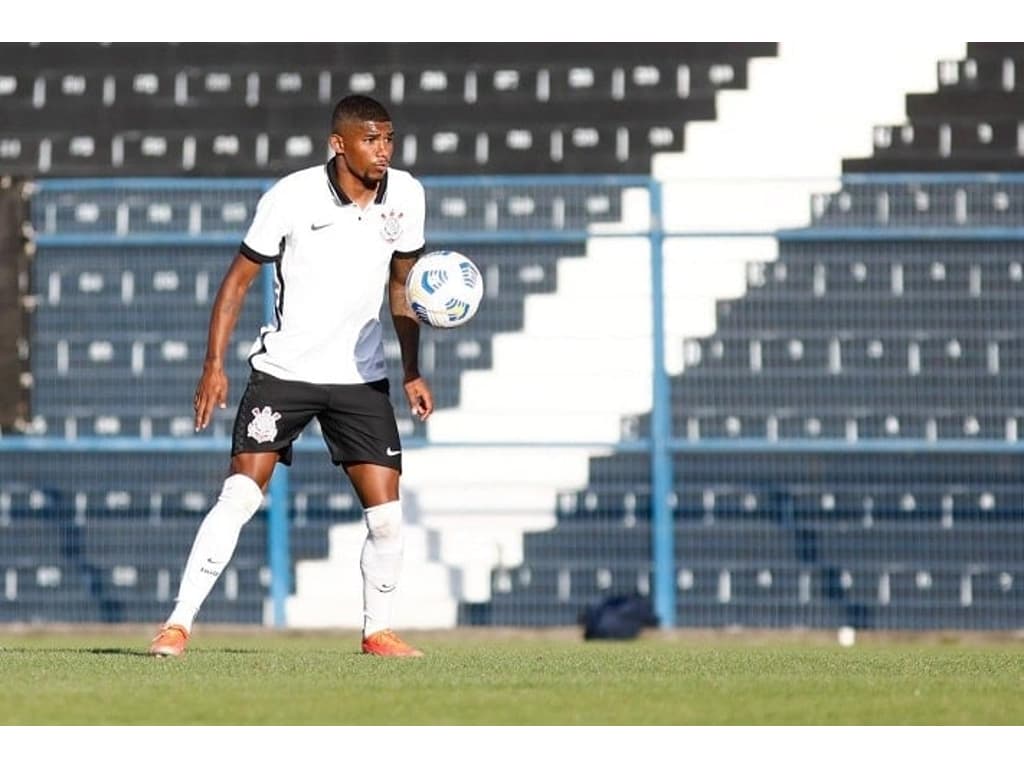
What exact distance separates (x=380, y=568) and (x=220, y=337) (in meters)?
1.15

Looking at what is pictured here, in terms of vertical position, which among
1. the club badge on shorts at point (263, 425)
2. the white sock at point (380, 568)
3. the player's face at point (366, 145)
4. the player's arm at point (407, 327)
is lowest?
the white sock at point (380, 568)

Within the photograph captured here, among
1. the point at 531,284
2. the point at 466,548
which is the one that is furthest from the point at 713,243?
the point at 466,548

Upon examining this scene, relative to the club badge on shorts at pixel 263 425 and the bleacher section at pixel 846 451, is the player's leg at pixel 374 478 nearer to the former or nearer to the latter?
the club badge on shorts at pixel 263 425

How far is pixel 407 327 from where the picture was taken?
33.6 feet

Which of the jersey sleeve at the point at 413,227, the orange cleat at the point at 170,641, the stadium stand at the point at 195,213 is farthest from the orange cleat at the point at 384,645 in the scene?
the stadium stand at the point at 195,213

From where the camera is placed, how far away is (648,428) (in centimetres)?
1582

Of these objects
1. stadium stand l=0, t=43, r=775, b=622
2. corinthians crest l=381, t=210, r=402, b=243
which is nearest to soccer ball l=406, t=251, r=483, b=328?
corinthians crest l=381, t=210, r=402, b=243

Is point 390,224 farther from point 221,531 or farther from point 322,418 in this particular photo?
point 221,531

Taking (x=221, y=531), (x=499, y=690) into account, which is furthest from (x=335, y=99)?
(x=499, y=690)

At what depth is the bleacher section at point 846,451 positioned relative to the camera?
15.5m

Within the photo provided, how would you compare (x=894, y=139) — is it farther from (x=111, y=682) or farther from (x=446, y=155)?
(x=111, y=682)

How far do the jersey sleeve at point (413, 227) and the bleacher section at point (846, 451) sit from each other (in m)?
5.76

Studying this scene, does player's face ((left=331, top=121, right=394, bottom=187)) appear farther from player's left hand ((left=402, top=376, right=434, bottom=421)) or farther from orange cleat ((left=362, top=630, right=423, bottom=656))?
orange cleat ((left=362, top=630, right=423, bottom=656))
